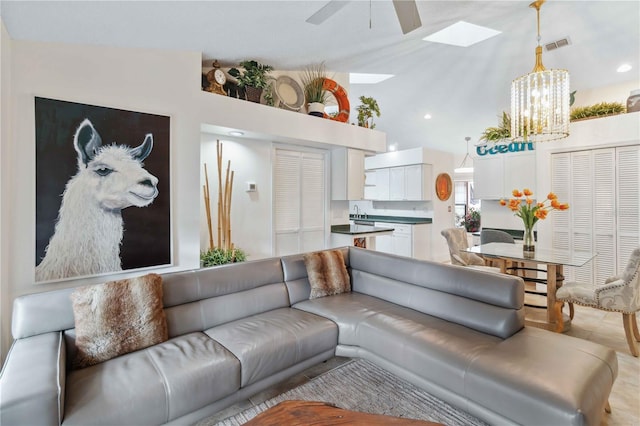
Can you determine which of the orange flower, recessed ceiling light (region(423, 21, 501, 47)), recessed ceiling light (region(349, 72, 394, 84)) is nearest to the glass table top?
the orange flower

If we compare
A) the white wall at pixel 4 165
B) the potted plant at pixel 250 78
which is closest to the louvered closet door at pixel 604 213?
the potted plant at pixel 250 78

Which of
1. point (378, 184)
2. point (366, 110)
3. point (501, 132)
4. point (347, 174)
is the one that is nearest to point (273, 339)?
point (347, 174)

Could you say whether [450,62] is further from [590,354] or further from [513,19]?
[590,354]

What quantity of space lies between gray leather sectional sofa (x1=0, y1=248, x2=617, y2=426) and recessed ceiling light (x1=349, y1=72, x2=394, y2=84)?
Answer: 11.7 feet

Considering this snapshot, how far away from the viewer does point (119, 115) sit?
2.63 m

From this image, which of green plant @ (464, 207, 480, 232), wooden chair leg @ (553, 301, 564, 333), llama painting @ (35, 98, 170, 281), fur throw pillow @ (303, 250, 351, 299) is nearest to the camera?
llama painting @ (35, 98, 170, 281)

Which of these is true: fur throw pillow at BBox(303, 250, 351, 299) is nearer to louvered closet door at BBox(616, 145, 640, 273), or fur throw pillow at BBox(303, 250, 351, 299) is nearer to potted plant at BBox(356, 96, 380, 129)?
potted plant at BBox(356, 96, 380, 129)

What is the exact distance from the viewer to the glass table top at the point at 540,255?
9.58 feet

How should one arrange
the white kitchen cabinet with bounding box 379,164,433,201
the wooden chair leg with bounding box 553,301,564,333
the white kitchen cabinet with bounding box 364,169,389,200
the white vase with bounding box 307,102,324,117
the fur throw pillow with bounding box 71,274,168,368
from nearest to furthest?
1. the fur throw pillow with bounding box 71,274,168,368
2. the wooden chair leg with bounding box 553,301,564,333
3. the white vase with bounding box 307,102,324,117
4. the white kitchen cabinet with bounding box 379,164,433,201
5. the white kitchen cabinet with bounding box 364,169,389,200

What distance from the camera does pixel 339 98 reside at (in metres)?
4.61

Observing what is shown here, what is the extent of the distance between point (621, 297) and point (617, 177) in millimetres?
2050

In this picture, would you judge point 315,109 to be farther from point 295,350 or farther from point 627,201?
point 627,201

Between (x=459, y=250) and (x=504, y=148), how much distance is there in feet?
7.83

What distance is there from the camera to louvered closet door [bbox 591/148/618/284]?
3.92 meters
